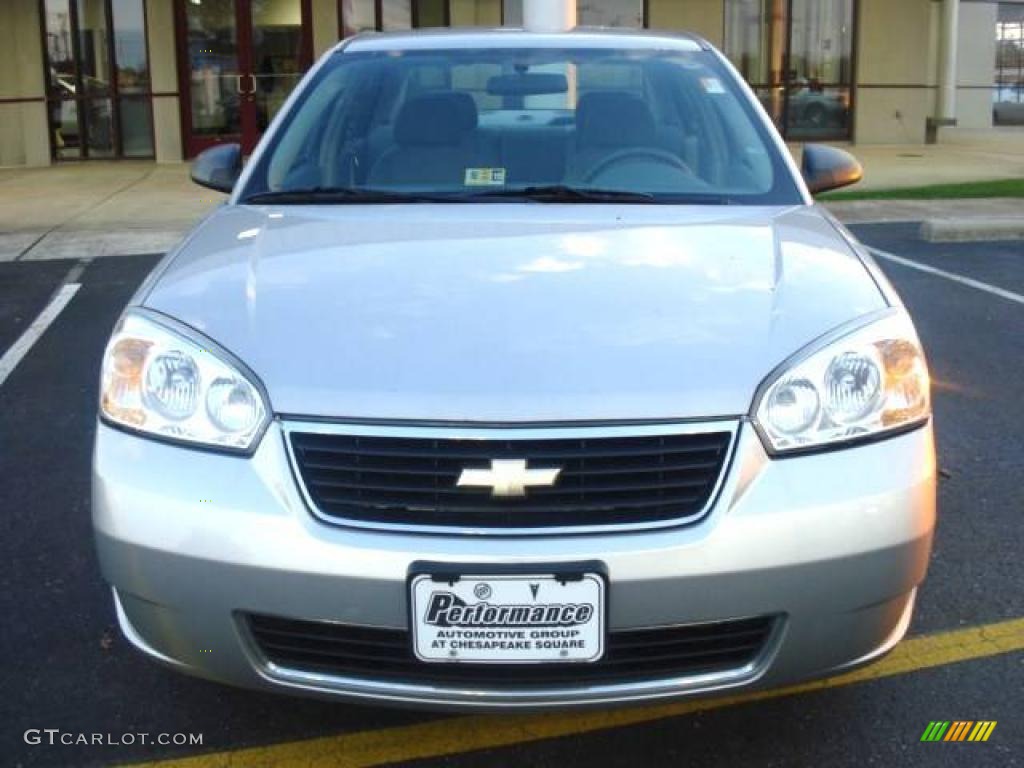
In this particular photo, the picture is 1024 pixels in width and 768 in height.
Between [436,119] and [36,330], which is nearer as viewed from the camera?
[436,119]

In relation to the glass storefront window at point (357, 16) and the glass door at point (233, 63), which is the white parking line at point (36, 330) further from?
the glass storefront window at point (357, 16)

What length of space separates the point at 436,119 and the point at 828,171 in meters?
1.29

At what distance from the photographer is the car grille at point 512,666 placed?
2.20m

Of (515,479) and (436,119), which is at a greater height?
(436,119)

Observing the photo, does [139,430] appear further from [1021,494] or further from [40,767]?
[1021,494]

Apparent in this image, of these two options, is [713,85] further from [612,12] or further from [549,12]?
[612,12]

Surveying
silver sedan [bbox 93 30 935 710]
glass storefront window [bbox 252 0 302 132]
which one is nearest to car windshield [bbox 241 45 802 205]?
silver sedan [bbox 93 30 935 710]

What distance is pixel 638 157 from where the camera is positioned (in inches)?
139

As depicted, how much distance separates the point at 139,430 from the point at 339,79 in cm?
187

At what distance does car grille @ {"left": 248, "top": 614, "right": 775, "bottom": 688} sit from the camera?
2201 millimetres

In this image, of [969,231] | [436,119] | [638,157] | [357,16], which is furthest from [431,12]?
[638,157]

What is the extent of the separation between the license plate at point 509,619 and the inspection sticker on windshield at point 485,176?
1611 millimetres

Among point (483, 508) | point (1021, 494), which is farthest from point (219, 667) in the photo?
point (1021, 494)

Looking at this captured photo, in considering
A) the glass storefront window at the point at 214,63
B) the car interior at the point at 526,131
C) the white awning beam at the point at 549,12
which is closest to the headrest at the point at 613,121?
the car interior at the point at 526,131
